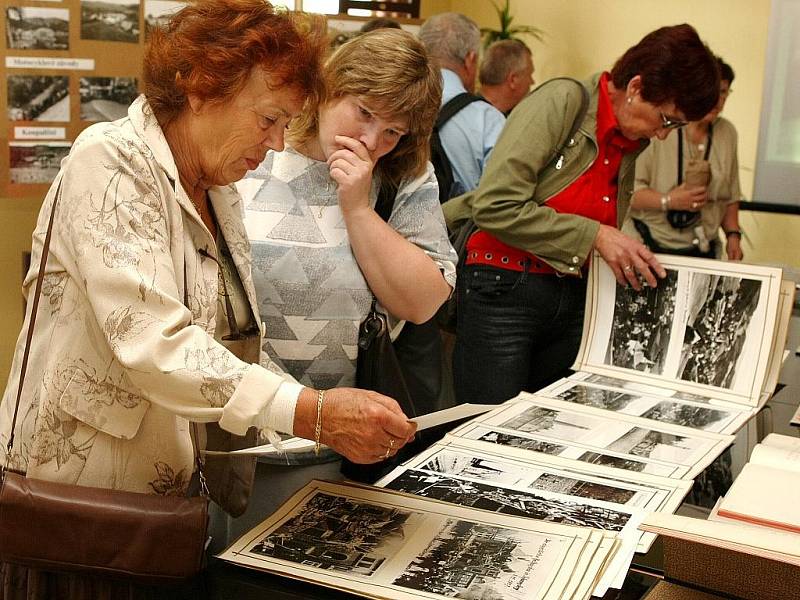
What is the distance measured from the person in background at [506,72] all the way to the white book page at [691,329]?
10.3 feet

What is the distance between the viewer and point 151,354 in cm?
120

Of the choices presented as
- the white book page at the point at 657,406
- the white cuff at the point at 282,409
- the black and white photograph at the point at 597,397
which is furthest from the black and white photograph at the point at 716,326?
the white cuff at the point at 282,409

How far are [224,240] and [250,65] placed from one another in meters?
0.31

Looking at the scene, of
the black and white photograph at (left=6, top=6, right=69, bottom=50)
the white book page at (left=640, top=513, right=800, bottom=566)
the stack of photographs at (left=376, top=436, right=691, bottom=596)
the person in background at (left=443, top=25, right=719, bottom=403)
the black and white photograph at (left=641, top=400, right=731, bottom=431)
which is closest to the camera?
the white book page at (left=640, top=513, right=800, bottom=566)

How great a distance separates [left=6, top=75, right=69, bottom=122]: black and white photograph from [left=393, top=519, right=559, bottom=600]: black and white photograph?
97.5 inches

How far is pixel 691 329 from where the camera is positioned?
7.50 ft

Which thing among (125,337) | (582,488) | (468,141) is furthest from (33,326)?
(468,141)

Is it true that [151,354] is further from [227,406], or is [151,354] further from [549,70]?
[549,70]

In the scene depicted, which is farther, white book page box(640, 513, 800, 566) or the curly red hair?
the curly red hair

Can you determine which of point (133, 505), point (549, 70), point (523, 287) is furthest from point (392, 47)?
point (549, 70)

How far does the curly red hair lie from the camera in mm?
1354

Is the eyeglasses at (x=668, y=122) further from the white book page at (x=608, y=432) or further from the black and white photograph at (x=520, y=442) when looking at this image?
the black and white photograph at (x=520, y=442)

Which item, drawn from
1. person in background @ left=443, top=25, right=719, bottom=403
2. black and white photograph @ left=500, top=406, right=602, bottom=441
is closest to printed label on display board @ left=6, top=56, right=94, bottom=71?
person in background @ left=443, top=25, right=719, bottom=403

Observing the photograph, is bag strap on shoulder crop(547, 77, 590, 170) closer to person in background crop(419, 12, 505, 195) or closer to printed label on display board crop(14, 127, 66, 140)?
person in background crop(419, 12, 505, 195)
